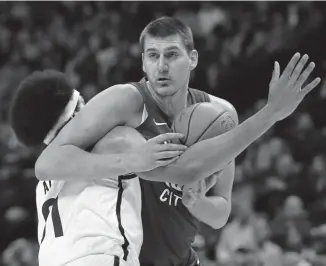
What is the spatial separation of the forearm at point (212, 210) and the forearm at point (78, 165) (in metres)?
0.67

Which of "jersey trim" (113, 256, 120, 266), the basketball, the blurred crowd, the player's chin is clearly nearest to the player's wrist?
the basketball

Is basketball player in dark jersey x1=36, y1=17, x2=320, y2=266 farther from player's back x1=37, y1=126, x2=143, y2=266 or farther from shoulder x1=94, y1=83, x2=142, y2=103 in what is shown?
player's back x1=37, y1=126, x2=143, y2=266

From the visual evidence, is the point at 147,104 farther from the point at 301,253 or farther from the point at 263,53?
the point at 263,53

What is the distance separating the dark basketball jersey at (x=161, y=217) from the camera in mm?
4031

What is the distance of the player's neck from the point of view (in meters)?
4.12

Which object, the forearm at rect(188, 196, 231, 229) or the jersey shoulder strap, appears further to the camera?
the jersey shoulder strap

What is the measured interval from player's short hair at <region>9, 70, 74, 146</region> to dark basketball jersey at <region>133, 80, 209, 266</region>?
46 cm

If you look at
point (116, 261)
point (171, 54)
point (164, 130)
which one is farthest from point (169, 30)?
point (116, 261)

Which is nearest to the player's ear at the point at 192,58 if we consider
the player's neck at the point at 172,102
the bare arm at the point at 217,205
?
the player's neck at the point at 172,102

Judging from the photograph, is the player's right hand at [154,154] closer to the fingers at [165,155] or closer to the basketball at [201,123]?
the fingers at [165,155]

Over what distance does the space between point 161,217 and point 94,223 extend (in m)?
0.47

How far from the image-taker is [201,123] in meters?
3.78

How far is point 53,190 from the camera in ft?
13.4

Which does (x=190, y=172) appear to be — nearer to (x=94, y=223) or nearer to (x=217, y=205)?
(x=94, y=223)
